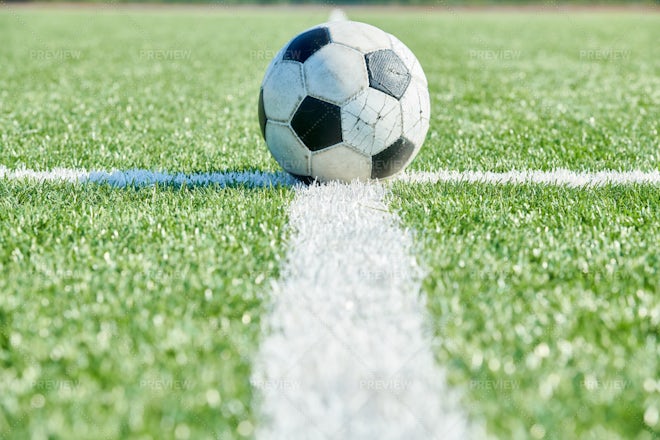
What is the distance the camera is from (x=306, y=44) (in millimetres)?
3041

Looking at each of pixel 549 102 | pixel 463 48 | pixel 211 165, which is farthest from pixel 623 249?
pixel 463 48

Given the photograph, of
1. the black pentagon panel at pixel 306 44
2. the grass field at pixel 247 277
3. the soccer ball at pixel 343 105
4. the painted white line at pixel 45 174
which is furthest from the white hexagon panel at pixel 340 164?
the painted white line at pixel 45 174

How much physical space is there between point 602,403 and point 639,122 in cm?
373

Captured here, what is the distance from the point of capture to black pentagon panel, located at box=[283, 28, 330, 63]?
3010 millimetres

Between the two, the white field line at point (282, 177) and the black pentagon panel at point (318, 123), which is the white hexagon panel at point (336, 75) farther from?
the white field line at point (282, 177)

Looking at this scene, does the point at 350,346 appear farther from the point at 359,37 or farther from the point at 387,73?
the point at 359,37

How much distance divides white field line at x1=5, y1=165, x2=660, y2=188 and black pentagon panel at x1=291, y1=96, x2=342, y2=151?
287 millimetres

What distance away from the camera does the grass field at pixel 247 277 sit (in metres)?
1.49

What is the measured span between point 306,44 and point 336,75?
236 millimetres

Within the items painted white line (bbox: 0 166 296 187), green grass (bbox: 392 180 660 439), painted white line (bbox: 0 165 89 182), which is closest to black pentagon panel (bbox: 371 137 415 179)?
Result: green grass (bbox: 392 180 660 439)

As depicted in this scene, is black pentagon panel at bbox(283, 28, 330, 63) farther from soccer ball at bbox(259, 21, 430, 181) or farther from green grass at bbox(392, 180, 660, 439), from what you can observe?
green grass at bbox(392, 180, 660, 439)

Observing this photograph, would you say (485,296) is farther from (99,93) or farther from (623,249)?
(99,93)

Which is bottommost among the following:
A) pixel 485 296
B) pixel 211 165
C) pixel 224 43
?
pixel 224 43

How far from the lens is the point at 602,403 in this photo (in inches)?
58.8
